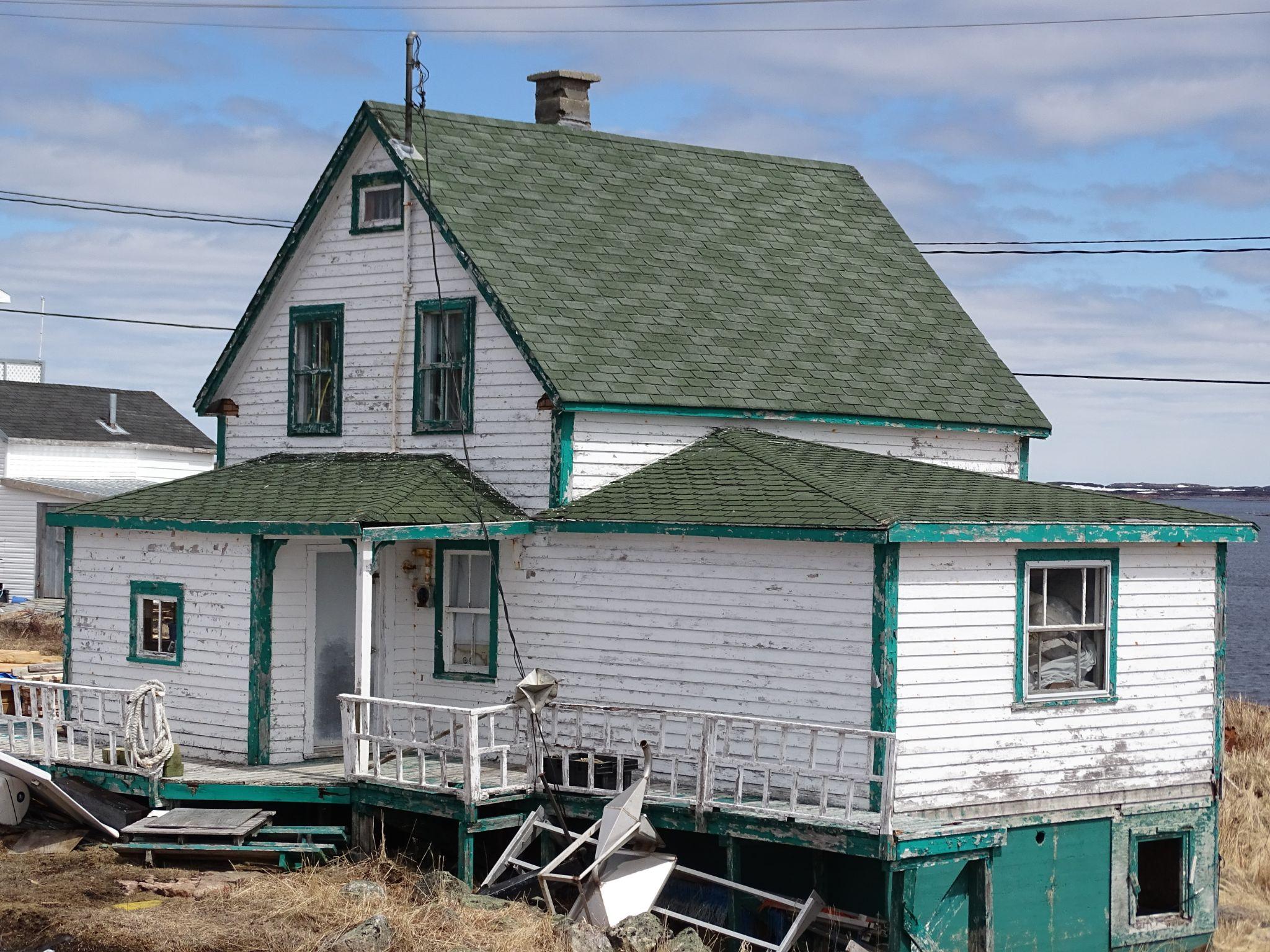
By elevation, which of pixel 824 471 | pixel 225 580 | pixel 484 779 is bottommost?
pixel 484 779

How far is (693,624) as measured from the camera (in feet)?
58.8

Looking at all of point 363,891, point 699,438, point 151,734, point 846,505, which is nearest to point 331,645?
point 151,734

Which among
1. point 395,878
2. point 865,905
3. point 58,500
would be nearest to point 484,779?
point 395,878

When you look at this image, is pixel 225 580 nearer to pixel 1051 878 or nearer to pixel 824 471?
pixel 824 471

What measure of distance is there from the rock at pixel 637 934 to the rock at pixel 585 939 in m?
0.14

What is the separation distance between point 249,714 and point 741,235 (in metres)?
9.48

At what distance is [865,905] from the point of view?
658 inches

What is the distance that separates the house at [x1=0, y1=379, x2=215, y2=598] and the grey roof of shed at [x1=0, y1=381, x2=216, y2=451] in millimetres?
33

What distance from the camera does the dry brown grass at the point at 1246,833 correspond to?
19.5m

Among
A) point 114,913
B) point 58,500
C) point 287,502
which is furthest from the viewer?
point 58,500

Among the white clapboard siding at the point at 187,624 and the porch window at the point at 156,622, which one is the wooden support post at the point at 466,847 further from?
the porch window at the point at 156,622

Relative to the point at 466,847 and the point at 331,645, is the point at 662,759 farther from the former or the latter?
the point at 331,645

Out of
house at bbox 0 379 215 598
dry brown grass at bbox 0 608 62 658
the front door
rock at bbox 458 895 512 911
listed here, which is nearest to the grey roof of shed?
house at bbox 0 379 215 598

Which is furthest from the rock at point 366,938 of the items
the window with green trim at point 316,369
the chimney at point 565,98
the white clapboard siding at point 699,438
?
the chimney at point 565,98
